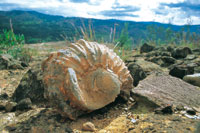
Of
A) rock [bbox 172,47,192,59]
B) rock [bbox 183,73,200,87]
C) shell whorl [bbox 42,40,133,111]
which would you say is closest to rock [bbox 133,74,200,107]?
rock [bbox 183,73,200,87]

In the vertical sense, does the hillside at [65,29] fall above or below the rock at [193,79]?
above

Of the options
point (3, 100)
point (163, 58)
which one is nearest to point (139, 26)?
point (163, 58)

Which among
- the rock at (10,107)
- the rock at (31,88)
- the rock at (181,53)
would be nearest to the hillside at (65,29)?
the rock at (31,88)

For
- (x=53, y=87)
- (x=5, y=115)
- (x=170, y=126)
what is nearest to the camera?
(x=170, y=126)

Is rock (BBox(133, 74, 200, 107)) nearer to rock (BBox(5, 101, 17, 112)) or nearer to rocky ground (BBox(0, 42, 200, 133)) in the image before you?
rocky ground (BBox(0, 42, 200, 133))

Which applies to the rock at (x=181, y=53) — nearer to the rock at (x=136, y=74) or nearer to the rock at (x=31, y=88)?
the rock at (x=136, y=74)

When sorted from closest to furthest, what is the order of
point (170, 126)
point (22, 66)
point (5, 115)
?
point (170, 126)
point (5, 115)
point (22, 66)

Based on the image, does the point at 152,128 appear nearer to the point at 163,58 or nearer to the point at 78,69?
the point at 78,69
